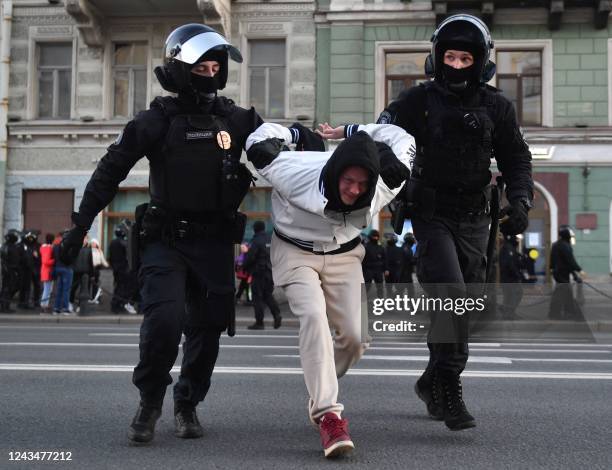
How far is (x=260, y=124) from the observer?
4.82 m

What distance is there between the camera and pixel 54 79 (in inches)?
868

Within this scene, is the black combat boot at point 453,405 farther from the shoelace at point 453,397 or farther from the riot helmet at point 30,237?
the riot helmet at point 30,237

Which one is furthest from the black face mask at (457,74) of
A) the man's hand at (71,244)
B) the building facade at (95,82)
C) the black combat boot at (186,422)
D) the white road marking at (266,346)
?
the building facade at (95,82)

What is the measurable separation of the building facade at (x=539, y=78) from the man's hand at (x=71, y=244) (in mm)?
16710

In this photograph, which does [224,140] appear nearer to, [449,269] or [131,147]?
Answer: [131,147]

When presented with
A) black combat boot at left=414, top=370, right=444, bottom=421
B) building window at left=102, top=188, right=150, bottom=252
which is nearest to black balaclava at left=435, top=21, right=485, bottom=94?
black combat boot at left=414, top=370, right=444, bottom=421

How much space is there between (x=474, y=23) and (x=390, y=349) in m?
5.93

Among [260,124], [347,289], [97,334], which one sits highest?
[260,124]

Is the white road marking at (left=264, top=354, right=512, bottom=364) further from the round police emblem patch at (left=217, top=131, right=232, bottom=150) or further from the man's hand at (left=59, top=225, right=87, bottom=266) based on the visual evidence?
the man's hand at (left=59, top=225, right=87, bottom=266)

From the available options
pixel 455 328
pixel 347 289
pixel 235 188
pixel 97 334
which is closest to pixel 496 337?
pixel 455 328

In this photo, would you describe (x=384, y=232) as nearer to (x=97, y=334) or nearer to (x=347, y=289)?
(x=97, y=334)

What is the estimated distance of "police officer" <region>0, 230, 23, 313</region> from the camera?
57.5 ft

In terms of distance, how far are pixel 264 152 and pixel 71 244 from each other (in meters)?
1.08

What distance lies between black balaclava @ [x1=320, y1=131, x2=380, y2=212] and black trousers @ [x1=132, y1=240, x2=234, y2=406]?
2.64 ft
